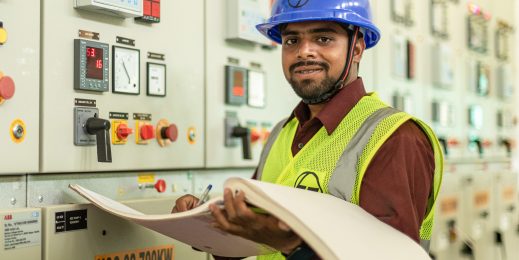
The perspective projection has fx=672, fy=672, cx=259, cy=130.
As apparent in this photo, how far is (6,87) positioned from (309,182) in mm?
790

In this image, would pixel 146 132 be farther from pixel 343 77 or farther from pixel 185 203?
pixel 343 77

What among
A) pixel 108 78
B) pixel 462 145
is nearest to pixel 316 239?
pixel 108 78

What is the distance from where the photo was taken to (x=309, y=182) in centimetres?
171

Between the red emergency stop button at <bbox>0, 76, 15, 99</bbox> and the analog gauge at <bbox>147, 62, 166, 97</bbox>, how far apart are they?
49cm

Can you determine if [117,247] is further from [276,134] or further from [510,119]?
[510,119]

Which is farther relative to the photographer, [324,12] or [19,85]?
[324,12]

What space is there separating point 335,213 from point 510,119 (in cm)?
393

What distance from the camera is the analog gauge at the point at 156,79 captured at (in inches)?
81.9

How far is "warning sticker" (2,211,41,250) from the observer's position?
1.66 m

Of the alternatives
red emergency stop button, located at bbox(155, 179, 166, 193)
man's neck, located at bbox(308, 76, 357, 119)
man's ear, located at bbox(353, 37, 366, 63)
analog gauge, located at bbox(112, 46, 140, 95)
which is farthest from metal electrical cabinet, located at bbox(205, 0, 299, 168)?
man's ear, located at bbox(353, 37, 366, 63)

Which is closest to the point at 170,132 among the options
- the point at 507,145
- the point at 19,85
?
the point at 19,85

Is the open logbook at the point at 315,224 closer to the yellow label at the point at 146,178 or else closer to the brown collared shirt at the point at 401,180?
the brown collared shirt at the point at 401,180

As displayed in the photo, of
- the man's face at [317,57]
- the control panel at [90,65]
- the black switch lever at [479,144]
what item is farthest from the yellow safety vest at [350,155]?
the black switch lever at [479,144]

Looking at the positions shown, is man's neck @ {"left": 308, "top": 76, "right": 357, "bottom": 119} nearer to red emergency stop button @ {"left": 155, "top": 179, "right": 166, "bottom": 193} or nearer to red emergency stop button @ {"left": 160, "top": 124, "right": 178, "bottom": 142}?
red emergency stop button @ {"left": 160, "top": 124, "right": 178, "bottom": 142}
